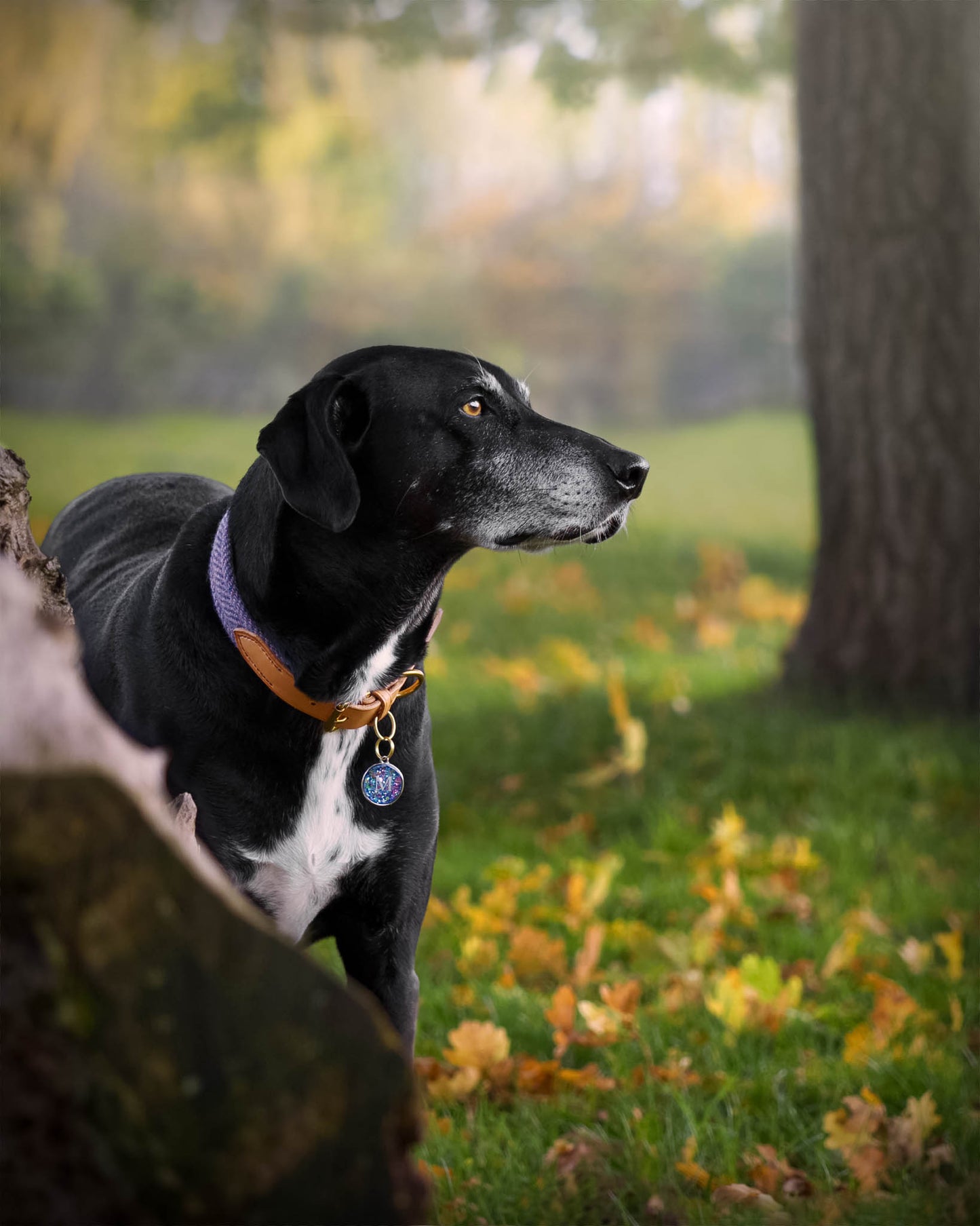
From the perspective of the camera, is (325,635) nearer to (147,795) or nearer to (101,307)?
(147,795)

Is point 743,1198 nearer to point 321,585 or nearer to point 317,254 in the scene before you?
point 321,585

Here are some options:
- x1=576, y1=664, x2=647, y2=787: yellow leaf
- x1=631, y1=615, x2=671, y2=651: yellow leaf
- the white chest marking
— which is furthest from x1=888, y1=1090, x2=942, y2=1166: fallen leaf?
x1=631, y1=615, x2=671, y2=651: yellow leaf

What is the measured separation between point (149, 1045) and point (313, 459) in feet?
4.84

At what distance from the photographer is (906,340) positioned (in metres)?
5.93

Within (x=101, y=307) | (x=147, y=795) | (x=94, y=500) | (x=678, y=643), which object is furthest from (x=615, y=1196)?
(x=101, y=307)

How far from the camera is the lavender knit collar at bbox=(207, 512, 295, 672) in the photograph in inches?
99.3

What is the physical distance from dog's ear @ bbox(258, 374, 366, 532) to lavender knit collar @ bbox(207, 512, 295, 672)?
0.23m

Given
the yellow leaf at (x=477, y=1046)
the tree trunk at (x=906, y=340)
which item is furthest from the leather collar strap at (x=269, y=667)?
the tree trunk at (x=906, y=340)

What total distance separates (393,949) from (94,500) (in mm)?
1933

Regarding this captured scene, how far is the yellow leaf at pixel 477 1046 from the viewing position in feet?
9.35

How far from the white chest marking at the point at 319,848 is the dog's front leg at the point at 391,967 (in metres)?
0.14

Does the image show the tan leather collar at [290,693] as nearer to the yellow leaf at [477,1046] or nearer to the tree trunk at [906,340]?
the yellow leaf at [477,1046]

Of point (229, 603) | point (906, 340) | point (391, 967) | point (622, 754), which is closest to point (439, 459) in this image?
point (229, 603)

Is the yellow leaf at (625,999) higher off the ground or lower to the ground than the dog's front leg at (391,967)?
lower
